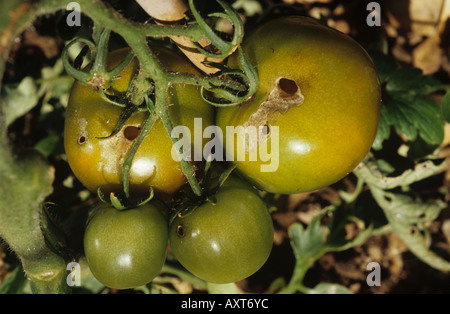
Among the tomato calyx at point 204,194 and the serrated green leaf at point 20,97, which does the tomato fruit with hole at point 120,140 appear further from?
the serrated green leaf at point 20,97

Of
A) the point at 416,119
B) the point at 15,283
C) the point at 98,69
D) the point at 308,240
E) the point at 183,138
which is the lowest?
the point at 308,240

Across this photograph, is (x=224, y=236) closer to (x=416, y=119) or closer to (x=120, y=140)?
(x=120, y=140)

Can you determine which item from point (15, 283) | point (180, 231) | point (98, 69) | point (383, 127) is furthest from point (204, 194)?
point (15, 283)

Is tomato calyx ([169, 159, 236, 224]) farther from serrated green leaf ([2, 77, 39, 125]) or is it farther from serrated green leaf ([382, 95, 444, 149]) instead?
serrated green leaf ([2, 77, 39, 125])

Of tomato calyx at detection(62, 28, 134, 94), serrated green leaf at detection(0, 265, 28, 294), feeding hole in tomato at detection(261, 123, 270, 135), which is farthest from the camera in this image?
serrated green leaf at detection(0, 265, 28, 294)

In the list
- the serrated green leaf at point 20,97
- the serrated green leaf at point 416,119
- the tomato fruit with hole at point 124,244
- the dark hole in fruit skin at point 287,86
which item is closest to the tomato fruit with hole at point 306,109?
the dark hole in fruit skin at point 287,86

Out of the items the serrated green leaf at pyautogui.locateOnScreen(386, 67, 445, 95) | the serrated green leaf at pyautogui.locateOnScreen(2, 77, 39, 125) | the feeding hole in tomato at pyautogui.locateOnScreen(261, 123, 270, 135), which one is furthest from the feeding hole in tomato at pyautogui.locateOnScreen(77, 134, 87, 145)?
the serrated green leaf at pyautogui.locateOnScreen(386, 67, 445, 95)

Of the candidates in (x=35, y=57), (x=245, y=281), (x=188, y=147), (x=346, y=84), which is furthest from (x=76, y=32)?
(x=245, y=281)
